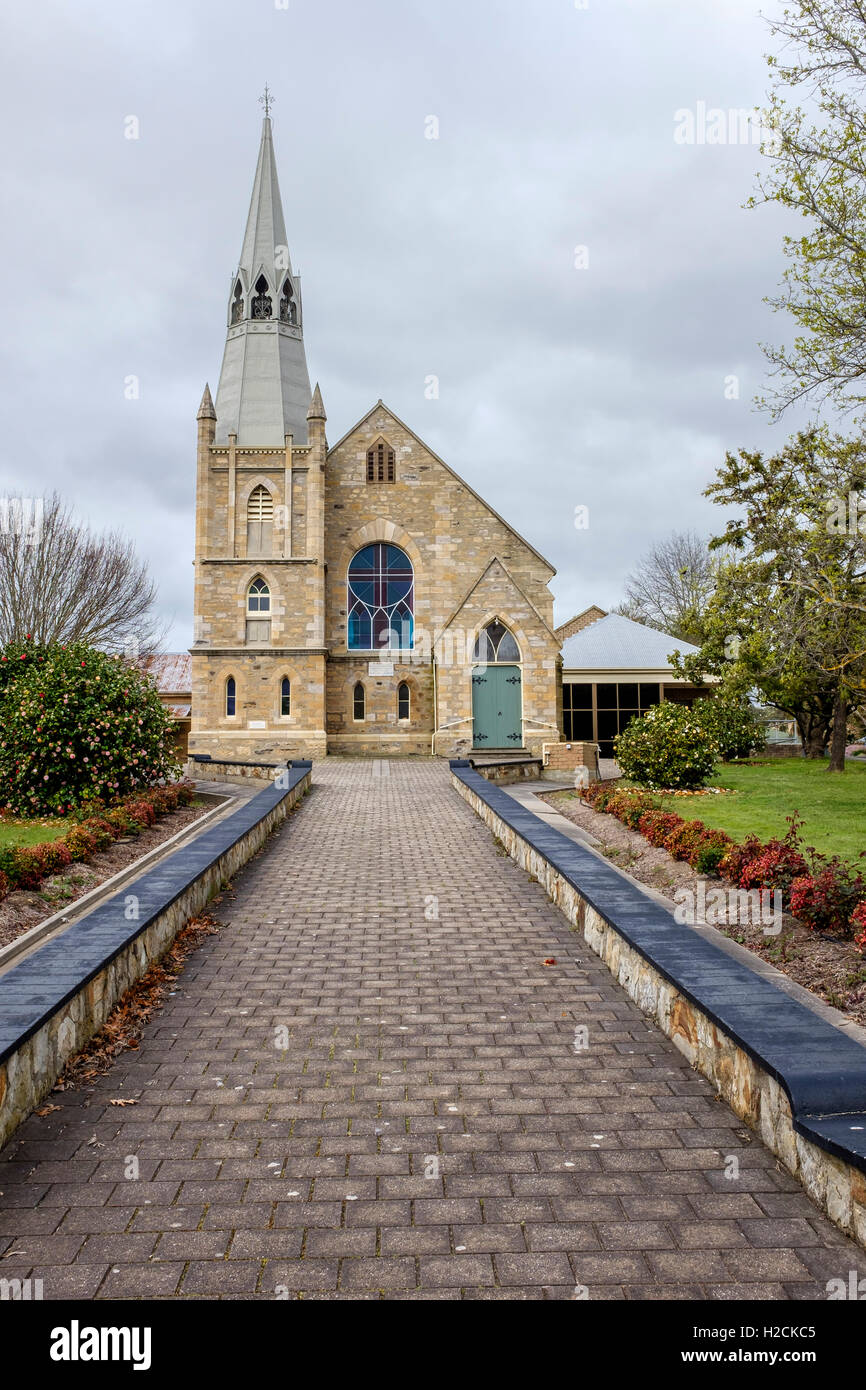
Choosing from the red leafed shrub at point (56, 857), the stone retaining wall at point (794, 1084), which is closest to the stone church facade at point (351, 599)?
the red leafed shrub at point (56, 857)

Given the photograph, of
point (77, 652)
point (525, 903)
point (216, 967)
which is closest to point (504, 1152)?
point (216, 967)

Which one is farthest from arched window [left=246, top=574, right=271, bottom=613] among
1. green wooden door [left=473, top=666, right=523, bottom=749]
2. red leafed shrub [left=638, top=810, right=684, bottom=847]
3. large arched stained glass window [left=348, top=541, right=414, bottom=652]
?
red leafed shrub [left=638, top=810, right=684, bottom=847]

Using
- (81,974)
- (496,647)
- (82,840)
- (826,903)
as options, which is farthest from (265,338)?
(81,974)

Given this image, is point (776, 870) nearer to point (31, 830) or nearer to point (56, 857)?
point (56, 857)

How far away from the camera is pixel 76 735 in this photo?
51.9 ft

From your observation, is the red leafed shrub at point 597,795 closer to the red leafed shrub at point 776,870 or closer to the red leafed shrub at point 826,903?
the red leafed shrub at point 776,870

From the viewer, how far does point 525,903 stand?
30.9 feet

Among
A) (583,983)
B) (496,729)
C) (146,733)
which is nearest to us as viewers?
(583,983)

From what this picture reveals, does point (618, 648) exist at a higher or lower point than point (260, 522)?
lower

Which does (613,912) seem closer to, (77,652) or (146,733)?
(146,733)

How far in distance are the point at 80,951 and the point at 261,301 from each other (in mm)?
34299

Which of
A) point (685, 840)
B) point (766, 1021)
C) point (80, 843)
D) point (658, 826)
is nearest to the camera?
point (766, 1021)

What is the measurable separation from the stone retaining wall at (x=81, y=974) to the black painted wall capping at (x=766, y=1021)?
350cm
